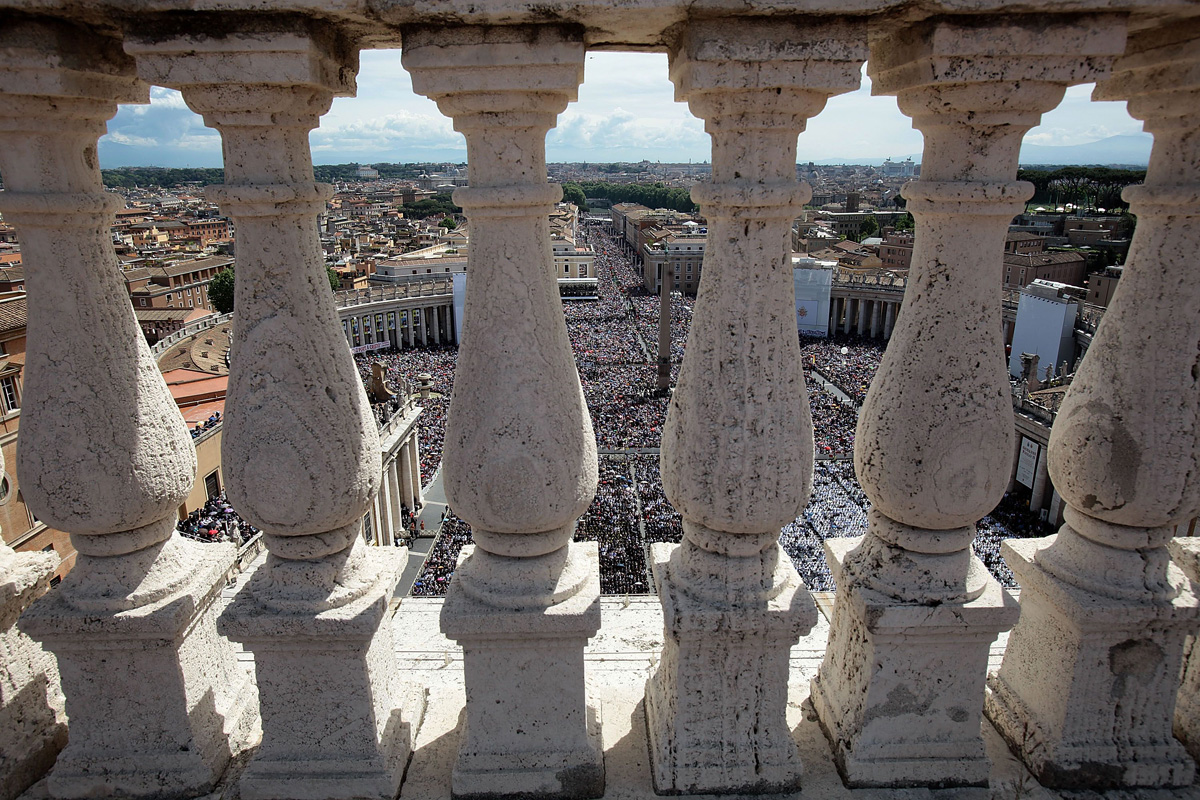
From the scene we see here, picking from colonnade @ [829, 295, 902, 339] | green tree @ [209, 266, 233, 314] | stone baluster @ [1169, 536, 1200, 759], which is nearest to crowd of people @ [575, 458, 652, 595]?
stone baluster @ [1169, 536, 1200, 759]

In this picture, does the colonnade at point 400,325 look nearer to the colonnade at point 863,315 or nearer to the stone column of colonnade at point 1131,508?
the colonnade at point 863,315

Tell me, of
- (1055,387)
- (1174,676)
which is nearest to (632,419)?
(1055,387)

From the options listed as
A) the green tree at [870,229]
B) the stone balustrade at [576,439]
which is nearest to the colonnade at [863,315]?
the green tree at [870,229]

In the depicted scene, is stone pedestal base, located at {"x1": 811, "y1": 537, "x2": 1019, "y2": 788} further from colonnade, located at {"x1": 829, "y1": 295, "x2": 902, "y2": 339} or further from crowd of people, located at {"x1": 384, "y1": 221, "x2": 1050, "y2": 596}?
colonnade, located at {"x1": 829, "y1": 295, "x2": 902, "y2": 339}

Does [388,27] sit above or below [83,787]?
above

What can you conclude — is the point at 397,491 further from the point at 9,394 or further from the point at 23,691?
the point at 23,691

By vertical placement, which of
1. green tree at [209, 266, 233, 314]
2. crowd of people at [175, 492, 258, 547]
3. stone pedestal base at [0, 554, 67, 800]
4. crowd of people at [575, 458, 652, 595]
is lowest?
crowd of people at [575, 458, 652, 595]

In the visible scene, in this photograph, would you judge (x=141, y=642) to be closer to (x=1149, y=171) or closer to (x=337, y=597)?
(x=337, y=597)

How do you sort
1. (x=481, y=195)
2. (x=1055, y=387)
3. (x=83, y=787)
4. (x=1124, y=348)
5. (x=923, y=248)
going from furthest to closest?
(x=1055, y=387), (x=83, y=787), (x=1124, y=348), (x=923, y=248), (x=481, y=195)
